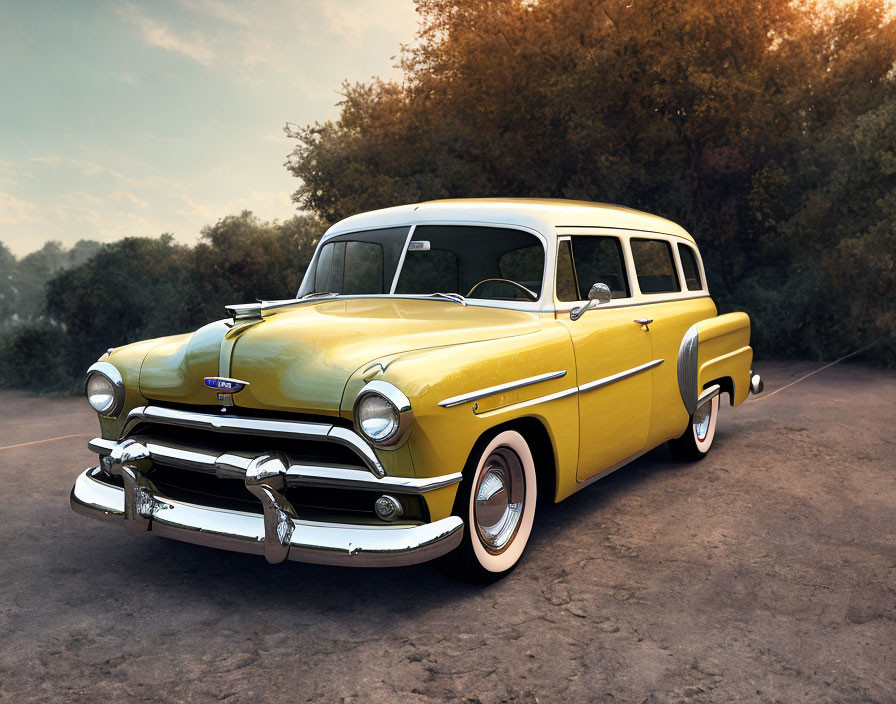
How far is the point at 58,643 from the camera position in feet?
10.5

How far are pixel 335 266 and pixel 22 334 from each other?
40.5 feet

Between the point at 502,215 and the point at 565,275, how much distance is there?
52 cm

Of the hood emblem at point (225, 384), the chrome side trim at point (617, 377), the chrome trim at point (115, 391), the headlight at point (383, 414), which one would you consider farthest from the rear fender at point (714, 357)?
the chrome trim at point (115, 391)

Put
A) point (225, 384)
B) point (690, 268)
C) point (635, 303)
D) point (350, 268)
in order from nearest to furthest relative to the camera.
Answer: point (225, 384), point (350, 268), point (635, 303), point (690, 268)

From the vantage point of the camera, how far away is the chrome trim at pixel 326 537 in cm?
317

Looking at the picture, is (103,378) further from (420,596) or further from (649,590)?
(649,590)

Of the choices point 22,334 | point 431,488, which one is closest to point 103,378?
point 431,488

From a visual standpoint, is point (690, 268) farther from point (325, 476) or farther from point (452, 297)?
point (325, 476)

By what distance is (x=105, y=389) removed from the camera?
4.06m

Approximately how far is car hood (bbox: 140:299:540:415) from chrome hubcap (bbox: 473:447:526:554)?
24.3 inches

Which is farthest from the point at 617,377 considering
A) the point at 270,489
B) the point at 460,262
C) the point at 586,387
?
the point at 270,489

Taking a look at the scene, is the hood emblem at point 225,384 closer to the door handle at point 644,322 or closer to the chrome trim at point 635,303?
the chrome trim at point 635,303

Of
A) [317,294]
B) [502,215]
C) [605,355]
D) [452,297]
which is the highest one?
[502,215]

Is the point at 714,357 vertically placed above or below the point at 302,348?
below
